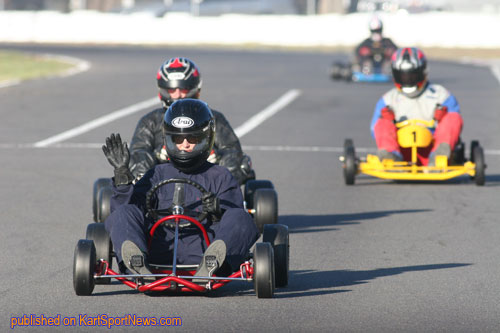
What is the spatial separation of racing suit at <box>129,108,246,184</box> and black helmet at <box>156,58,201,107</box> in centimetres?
30

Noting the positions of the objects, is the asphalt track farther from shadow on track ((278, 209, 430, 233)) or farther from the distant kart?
the distant kart

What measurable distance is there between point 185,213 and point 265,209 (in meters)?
1.94

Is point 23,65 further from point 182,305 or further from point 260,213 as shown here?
point 182,305

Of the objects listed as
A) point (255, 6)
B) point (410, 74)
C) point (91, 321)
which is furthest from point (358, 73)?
point (255, 6)

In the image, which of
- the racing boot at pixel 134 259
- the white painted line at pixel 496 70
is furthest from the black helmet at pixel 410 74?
the white painted line at pixel 496 70

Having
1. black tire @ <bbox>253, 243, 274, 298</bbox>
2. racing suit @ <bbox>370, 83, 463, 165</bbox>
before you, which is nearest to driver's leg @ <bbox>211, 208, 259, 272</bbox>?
black tire @ <bbox>253, 243, 274, 298</bbox>

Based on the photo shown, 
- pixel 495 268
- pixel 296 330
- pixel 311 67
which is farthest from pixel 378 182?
pixel 311 67

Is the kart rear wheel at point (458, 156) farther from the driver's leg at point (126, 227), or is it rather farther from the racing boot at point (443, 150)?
the driver's leg at point (126, 227)

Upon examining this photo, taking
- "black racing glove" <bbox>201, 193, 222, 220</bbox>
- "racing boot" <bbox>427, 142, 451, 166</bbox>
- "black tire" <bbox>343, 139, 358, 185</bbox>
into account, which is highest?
"black racing glove" <bbox>201, 193, 222, 220</bbox>

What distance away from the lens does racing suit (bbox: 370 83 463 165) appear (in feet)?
41.5

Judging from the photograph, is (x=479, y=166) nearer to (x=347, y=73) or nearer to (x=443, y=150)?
(x=443, y=150)

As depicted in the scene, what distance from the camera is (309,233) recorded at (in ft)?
31.1

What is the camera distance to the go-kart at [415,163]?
12242 millimetres

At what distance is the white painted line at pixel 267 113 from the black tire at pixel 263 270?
35.5 feet
